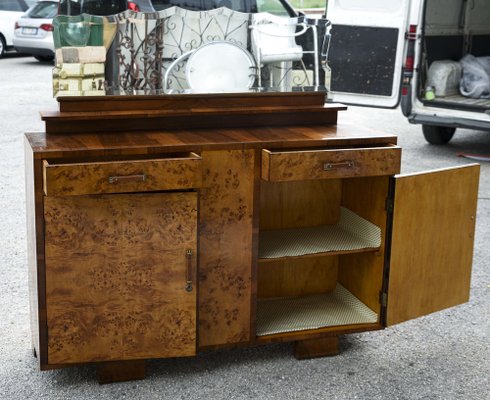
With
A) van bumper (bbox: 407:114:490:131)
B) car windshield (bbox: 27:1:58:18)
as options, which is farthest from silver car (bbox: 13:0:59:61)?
van bumper (bbox: 407:114:490:131)

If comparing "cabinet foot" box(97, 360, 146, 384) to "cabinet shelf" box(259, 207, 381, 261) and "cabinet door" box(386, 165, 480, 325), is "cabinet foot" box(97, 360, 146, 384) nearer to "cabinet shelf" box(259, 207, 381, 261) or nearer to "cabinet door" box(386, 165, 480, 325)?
"cabinet shelf" box(259, 207, 381, 261)

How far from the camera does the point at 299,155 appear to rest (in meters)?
3.01

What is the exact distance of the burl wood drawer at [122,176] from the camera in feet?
8.94

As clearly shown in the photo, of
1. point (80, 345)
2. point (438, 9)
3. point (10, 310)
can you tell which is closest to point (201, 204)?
point (80, 345)

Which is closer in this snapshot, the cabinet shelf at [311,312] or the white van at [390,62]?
the cabinet shelf at [311,312]

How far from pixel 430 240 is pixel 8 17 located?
13.5 m

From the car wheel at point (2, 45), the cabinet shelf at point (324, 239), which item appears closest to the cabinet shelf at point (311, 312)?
the cabinet shelf at point (324, 239)

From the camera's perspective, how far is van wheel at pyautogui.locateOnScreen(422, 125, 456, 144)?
25.6ft

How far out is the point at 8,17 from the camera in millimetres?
15305

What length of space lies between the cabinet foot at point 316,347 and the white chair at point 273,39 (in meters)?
1.09

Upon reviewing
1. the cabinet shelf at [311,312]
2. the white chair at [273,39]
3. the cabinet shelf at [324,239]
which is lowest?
the cabinet shelf at [311,312]

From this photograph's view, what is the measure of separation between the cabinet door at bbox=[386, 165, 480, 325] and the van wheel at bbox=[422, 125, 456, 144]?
4459mm

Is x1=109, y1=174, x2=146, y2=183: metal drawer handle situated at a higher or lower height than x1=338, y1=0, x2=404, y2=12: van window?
lower

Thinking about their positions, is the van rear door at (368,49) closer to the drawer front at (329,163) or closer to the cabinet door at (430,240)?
the cabinet door at (430,240)
